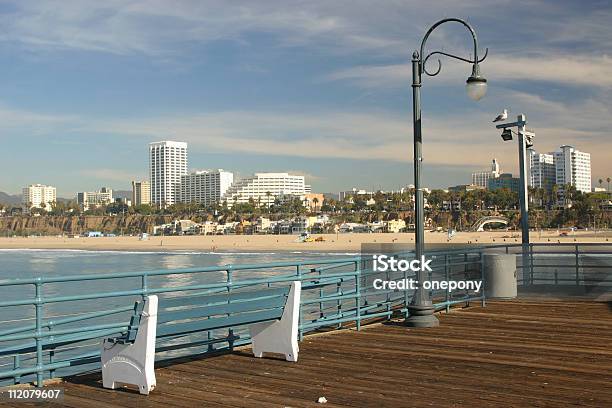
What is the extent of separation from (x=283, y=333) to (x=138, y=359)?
190 centimetres

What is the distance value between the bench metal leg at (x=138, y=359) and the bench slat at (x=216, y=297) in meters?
0.33

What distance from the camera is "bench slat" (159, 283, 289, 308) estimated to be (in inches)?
277

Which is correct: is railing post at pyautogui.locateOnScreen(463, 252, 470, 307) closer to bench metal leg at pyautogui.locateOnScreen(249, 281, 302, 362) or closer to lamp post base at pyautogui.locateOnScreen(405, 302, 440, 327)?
lamp post base at pyautogui.locateOnScreen(405, 302, 440, 327)

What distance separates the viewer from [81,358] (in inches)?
283

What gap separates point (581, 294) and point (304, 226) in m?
143

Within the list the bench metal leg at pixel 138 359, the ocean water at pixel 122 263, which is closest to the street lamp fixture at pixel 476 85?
the bench metal leg at pixel 138 359

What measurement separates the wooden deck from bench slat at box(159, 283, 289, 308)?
0.74 meters

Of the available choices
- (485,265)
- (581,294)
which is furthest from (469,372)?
(581,294)

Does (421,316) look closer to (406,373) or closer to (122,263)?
(406,373)

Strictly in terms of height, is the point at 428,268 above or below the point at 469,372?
above

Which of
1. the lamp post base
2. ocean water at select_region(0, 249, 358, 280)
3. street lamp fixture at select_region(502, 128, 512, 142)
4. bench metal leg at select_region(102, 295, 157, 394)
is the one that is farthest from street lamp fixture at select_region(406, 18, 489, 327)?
ocean water at select_region(0, 249, 358, 280)

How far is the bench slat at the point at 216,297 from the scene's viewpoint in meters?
7.04

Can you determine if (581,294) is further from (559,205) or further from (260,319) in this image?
(559,205)
